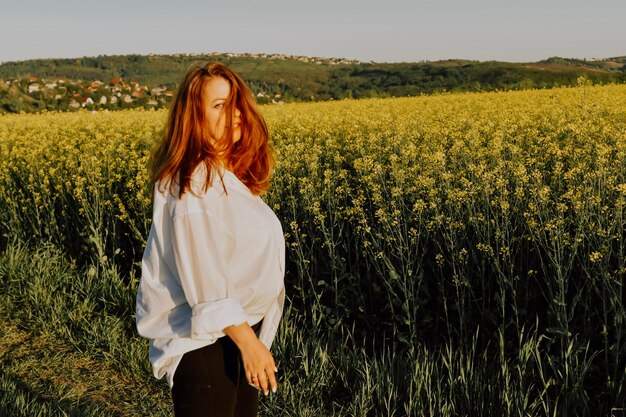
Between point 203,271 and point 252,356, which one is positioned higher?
point 203,271

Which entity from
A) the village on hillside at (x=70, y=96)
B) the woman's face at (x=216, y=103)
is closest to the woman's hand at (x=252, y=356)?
the woman's face at (x=216, y=103)

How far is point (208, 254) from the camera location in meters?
1.76

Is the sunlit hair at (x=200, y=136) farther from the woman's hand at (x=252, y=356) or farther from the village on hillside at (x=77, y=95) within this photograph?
the village on hillside at (x=77, y=95)

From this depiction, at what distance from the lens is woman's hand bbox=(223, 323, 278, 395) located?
5.96 feet

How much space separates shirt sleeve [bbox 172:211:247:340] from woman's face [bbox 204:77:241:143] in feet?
1.03

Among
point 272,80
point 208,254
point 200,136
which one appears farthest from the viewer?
point 272,80

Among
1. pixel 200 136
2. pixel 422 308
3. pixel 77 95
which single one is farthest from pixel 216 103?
pixel 77 95

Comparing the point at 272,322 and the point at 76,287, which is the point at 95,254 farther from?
the point at 272,322

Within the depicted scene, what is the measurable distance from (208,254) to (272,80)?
46.9 m

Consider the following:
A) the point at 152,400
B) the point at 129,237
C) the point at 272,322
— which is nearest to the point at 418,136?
the point at 129,237

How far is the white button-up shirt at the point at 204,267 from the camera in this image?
1759 millimetres

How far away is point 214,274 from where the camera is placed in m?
1.76

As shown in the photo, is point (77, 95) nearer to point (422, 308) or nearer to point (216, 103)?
point (422, 308)

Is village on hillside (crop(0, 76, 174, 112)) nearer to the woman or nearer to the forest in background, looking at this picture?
the forest in background
